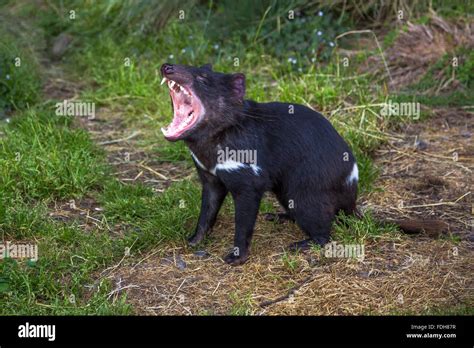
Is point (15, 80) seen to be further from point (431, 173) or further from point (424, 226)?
point (424, 226)

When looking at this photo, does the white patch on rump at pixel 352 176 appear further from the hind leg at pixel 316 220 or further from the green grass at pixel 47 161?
the green grass at pixel 47 161

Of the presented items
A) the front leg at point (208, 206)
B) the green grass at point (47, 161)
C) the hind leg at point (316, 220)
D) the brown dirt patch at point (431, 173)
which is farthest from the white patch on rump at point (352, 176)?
the green grass at point (47, 161)

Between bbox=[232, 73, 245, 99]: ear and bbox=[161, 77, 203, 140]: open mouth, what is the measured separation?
20 centimetres

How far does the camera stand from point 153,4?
7512 millimetres

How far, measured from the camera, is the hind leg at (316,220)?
14.2ft

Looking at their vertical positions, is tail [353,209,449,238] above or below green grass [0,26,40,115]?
below

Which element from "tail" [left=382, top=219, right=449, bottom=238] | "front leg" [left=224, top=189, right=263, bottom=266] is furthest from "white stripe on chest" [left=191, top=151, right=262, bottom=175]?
"tail" [left=382, top=219, right=449, bottom=238]

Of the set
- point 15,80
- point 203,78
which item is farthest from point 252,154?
point 15,80

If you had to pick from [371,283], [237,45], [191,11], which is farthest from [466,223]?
[191,11]

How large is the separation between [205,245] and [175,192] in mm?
615

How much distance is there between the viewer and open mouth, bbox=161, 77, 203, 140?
13.6 feet

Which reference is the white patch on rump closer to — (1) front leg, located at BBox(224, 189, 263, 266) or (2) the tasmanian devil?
(2) the tasmanian devil

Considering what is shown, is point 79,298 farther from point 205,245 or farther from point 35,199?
point 35,199

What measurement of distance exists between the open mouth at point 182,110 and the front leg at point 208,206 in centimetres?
34
